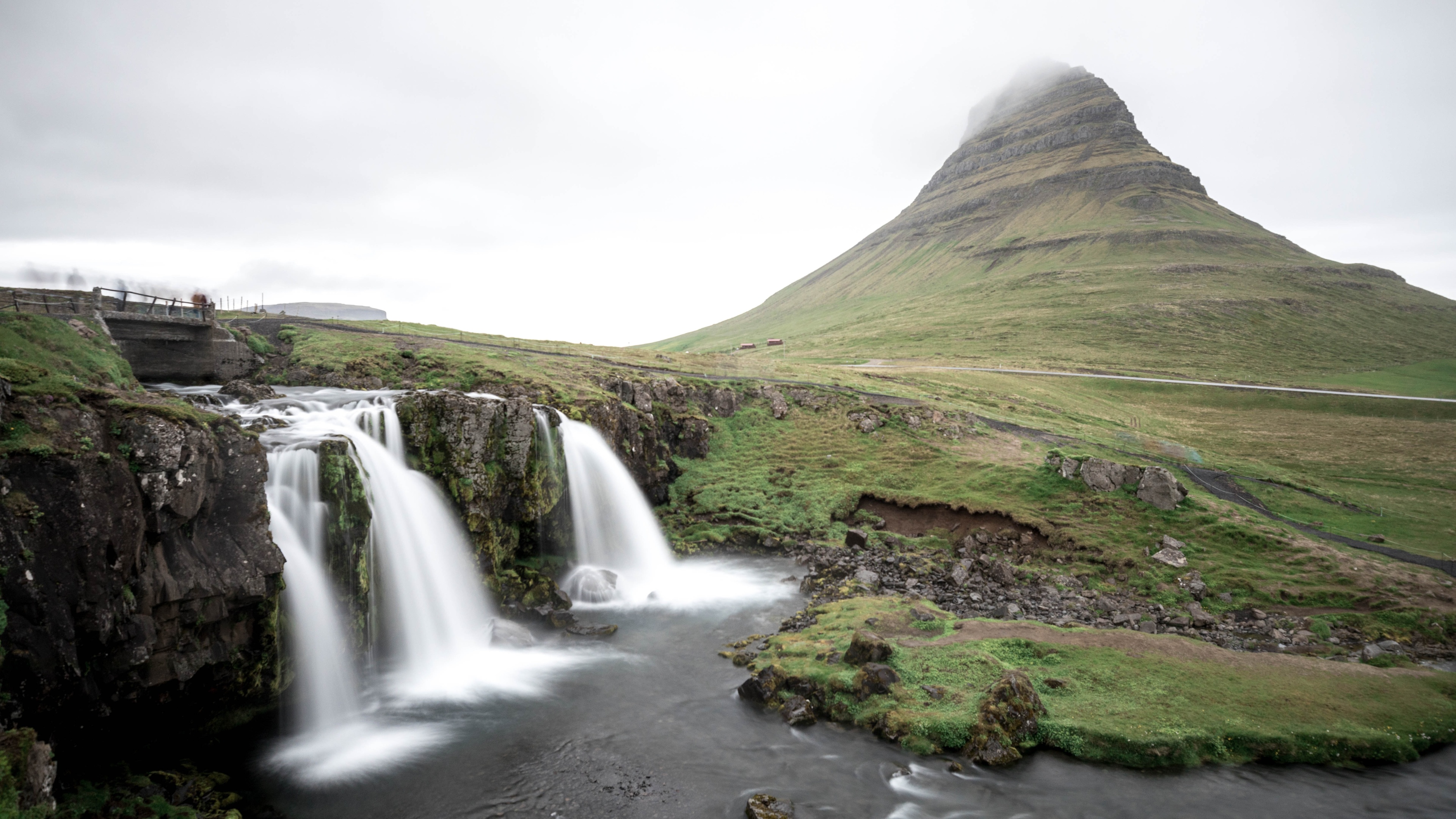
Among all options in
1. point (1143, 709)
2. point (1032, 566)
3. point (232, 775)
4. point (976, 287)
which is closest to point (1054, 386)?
point (1032, 566)

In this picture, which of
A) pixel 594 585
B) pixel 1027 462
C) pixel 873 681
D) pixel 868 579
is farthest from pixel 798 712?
pixel 1027 462

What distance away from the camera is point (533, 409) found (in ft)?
88.5

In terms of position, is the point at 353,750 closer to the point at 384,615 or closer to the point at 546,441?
the point at 384,615

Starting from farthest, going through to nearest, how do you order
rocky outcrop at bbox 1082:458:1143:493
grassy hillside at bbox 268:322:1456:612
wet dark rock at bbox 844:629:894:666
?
rocky outcrop at bbox 1082:458:1143:493 → grassy hillside at bbox 268:322:1456:612 → wet dark rock at bbox 844:629:894:666

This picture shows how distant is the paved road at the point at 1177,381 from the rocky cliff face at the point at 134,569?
210ft

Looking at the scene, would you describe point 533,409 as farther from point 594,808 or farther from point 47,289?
point 47,289

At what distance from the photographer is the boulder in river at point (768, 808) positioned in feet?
40.6

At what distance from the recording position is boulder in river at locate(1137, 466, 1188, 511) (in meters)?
28.4

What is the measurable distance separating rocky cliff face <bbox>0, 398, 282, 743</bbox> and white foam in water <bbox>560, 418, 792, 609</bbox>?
40.2 ft

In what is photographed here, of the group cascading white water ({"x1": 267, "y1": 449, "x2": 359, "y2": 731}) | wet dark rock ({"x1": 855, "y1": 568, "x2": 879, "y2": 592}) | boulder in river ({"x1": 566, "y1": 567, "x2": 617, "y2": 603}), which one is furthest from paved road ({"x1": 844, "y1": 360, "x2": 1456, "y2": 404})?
cascading white water ({"x1": 267, "y1": 449, "x2": 359, "y2": 731})

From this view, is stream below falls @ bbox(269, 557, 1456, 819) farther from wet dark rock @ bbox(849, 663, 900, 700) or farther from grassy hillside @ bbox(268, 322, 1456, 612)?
grassy hillside @ bbox(268, 322, 1456, 612)

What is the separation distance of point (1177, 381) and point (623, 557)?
7570cm

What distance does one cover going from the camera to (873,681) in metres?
16.5

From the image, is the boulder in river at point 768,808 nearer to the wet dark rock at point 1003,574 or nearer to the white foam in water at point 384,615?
the white foam in water at point 384,615
